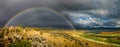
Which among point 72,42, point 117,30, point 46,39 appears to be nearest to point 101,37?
point 117,30

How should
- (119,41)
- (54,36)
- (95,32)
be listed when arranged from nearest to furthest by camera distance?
(54,36), (119,41), (95,32)

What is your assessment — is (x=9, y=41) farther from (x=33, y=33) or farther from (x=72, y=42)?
(x=72, y=42)

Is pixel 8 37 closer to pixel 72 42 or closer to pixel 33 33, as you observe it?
pixel 33 33

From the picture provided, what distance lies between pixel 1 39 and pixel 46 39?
3.46 m

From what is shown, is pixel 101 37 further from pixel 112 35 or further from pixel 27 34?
pixel 27 34

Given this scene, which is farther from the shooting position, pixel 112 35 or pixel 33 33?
pixel 112 35

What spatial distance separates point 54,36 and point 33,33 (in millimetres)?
1974

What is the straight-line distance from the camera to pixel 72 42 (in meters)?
24.0

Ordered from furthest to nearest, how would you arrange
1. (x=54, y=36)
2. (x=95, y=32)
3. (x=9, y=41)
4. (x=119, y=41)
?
(x=95, y=32) < (x=119, y=41) < (x=54, y=36) < (x=9, y=41)

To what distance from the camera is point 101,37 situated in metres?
39.5

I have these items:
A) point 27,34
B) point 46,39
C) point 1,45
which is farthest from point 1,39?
point 46,39

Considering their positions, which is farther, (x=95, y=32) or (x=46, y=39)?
(x=95, y=32)

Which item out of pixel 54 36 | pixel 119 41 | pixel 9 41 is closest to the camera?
pixel 9 41

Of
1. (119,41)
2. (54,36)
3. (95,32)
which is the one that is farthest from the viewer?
(95,32)
